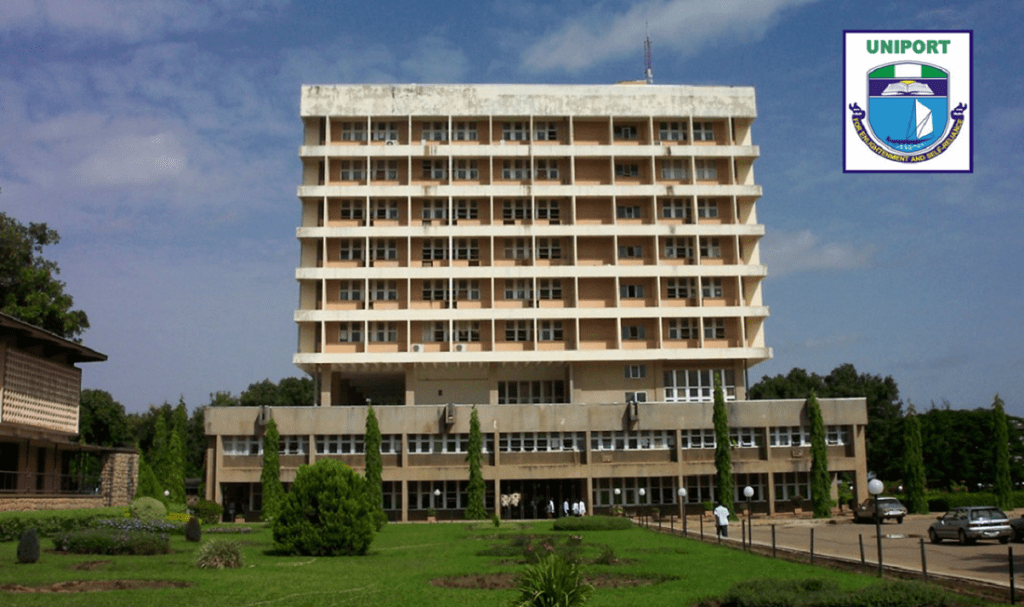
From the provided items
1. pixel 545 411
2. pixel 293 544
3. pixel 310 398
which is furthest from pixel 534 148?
pixel 310 398

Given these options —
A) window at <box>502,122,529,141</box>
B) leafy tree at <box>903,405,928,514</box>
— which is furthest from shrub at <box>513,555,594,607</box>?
window at <box>502,122,529,141</box>

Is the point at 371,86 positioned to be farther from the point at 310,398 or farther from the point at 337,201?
the point at 310,398

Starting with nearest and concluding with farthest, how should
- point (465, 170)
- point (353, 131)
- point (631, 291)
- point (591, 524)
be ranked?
1. point (591, 524)
2. point (631, 291)
3. point (353, 131)
4. point (465, 170)

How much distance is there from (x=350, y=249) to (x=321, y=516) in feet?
124

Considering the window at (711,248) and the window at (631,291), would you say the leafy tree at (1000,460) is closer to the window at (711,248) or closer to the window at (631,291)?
the window at (711,248)

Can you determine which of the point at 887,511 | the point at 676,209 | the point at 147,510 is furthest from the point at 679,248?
the point at 147,510

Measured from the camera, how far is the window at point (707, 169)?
7100cm

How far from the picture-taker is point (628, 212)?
7012 cm

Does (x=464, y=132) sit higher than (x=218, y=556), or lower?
higher

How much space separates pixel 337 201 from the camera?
68.9 m

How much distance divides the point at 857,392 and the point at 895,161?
9533 cm

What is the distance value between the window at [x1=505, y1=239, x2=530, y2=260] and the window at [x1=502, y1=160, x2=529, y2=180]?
477 centimetres

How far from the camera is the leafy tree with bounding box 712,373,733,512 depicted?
61.9 meters

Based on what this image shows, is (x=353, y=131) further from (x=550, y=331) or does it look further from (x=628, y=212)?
(x=628, y=212)
